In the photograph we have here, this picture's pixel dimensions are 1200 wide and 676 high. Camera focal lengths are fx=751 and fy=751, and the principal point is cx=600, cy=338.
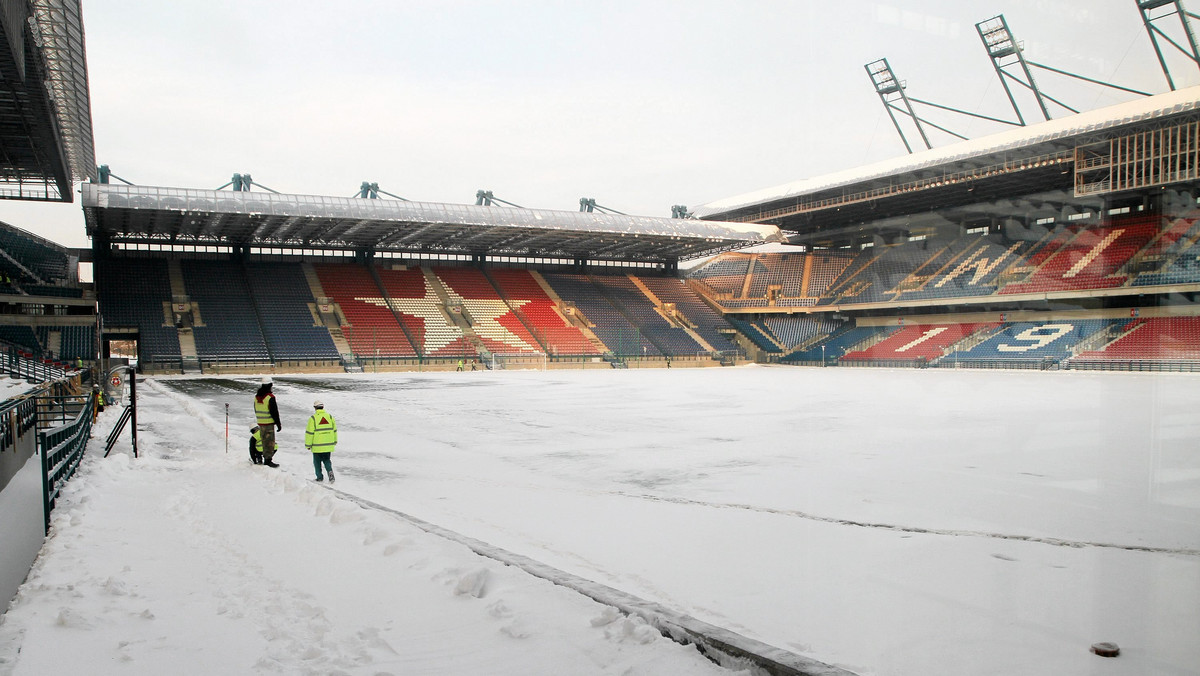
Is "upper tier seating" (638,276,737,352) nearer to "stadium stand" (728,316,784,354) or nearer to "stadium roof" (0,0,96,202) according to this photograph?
"stadium stand" (728,316,784,354)

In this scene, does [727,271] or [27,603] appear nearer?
[27,603]

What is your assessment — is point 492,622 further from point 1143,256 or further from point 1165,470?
point 1143,256

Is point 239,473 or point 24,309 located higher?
point 24,309

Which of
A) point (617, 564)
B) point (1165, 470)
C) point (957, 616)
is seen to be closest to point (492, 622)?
point (617, 564)

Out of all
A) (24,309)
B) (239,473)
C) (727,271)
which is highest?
(727,271)

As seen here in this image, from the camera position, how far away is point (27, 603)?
5281 mm

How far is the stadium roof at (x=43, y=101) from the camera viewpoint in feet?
65.1

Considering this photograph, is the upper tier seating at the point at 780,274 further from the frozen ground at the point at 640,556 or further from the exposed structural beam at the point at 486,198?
the frozen ground at the point at 640,556

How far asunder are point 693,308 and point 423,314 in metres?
23.7

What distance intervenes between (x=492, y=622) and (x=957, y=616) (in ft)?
9.69

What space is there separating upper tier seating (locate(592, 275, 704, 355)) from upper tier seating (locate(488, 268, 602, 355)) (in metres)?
5.79

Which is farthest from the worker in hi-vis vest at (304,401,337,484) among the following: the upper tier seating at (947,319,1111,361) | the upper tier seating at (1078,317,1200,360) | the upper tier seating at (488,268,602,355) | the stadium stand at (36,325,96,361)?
the upper tier seating at (488,268,602,355)

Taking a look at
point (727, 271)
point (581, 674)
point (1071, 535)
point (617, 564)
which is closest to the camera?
point (581, 674)

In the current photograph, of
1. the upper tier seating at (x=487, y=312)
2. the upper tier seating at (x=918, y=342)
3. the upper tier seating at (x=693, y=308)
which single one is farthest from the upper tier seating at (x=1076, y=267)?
the upper tier seating at (x=487, y=312)
